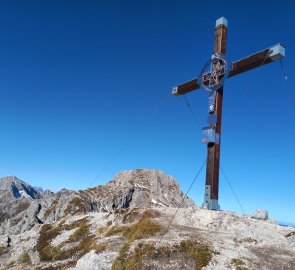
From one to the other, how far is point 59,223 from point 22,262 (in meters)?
6.73

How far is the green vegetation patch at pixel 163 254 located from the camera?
728 inches

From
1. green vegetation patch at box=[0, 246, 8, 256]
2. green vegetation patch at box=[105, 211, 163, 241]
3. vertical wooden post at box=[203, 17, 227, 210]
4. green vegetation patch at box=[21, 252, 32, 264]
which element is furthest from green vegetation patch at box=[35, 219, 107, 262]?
vertical wooden post at box=[203, 17, 227, 210]

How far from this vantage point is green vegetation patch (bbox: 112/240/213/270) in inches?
728

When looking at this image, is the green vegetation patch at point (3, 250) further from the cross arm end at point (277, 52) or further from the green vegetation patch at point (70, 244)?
the cross arm end at point (277, 52)

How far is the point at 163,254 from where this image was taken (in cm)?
1922

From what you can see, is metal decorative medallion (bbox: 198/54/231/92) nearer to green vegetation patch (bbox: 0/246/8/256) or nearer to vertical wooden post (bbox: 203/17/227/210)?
vertical wooden post (bbox: 203/17/227/210)

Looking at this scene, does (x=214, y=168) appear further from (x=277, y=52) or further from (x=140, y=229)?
(x=277, y=52)

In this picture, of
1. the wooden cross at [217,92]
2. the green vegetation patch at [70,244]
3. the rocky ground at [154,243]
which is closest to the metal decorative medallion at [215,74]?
the wooden cross at [217,92]

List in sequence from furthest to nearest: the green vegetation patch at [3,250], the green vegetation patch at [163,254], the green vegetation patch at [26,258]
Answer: the green vegetation patch at [3,250] → the green vegetation patch at [26,258] → the green vegetation patch at [163,254]

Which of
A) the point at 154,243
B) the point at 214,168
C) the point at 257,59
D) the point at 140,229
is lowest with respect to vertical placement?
the point at 154,243

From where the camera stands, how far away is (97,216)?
106 feet

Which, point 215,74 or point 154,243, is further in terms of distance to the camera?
point 215,74

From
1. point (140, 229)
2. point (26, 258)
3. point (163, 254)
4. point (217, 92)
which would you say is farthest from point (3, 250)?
point (217, 92)

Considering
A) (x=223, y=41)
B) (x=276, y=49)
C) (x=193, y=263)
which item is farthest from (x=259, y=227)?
(x=223, y=41)
